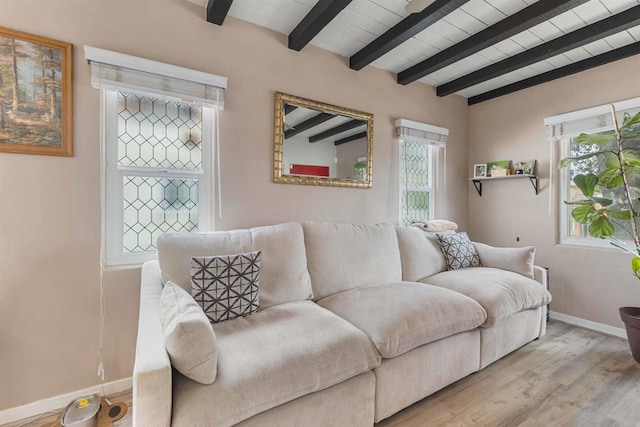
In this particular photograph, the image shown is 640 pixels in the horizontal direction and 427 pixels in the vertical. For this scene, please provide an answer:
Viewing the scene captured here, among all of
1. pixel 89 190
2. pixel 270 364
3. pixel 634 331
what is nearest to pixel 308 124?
pixel 89 190

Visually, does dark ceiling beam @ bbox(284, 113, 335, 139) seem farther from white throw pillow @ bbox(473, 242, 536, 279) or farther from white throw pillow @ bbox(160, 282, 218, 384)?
white throw pillow @ bbox(473, 242, 536, 279)

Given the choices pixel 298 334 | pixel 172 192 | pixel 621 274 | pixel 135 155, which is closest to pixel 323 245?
pixel 298 334

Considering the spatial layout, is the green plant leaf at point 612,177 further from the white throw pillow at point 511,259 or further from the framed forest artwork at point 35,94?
the framed forest artwork at point 35,94

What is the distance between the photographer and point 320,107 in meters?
2.55

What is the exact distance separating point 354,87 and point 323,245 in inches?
64.0

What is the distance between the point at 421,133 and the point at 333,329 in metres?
2.52

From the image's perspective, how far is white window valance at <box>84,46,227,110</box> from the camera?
171cm

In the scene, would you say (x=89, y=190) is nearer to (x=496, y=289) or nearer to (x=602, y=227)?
(x=496, y=289)

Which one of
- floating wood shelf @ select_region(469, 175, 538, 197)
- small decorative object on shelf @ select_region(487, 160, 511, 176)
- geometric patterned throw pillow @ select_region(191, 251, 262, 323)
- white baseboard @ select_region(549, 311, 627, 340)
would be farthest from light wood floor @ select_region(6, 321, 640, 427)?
small decorative object on shelf @ select_region(487, 160, 511, 176)

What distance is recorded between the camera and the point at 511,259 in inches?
102

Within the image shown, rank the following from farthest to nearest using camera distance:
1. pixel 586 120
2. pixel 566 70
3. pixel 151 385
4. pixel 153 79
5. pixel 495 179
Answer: pixel 495 179 < pixel 566 70 < pixel 586 120 < pixel 153 79 < pixel 151 385

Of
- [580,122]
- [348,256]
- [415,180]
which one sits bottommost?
[348,256]

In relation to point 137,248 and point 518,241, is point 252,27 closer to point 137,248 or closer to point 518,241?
point 137,248

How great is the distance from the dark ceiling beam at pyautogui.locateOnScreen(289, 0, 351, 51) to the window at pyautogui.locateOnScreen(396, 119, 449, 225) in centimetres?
130
